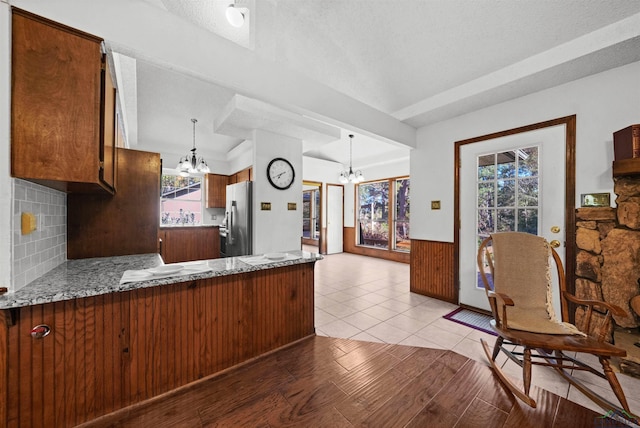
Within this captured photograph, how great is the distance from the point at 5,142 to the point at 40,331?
0.96 m

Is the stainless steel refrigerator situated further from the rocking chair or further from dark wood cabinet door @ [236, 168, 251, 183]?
the rocking chair

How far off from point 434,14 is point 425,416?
3.15 metres

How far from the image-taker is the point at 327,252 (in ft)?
24.1

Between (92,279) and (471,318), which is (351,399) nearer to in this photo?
(92,279)

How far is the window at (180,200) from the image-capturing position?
598cm

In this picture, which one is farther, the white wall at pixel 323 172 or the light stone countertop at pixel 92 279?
the white wall at pixel 323 172

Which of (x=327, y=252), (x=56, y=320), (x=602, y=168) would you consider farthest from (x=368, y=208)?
(x=56, y=320)

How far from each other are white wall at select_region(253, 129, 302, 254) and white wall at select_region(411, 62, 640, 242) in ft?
6.50

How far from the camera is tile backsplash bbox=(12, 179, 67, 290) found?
1.30 meters

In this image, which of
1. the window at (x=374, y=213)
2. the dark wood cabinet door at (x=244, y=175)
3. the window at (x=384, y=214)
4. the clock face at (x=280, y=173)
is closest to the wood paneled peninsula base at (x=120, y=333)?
the clock face at (x=280, y=173)

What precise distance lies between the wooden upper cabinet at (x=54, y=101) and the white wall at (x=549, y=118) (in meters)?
3.73

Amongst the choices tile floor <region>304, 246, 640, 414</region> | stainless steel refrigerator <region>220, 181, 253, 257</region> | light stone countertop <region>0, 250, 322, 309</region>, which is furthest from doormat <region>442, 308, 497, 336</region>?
stainless steel refrigerator <region>220, 181, 253, 257</region>

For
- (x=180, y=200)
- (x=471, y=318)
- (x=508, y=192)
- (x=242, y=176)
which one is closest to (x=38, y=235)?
(x=242, y=176)

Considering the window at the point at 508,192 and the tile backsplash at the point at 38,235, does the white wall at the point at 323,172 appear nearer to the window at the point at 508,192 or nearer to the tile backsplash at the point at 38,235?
the window at the point at 508,192
